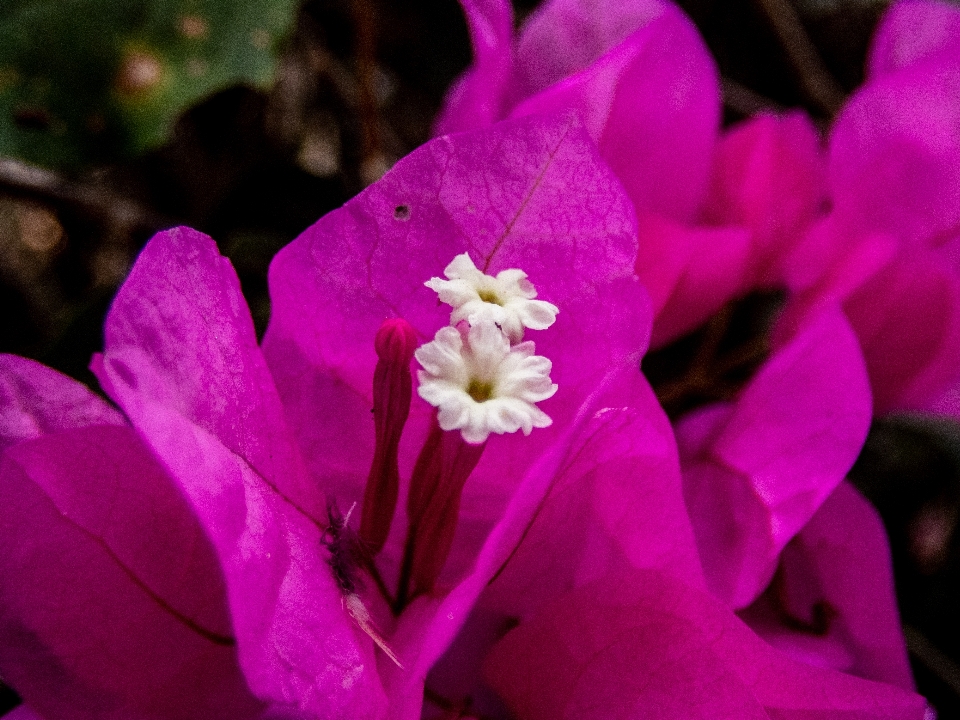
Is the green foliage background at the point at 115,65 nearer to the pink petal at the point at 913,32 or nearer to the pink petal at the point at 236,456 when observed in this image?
the pink petal at the point at 236,456

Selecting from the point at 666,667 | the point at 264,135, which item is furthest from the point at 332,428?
the point at 264,135

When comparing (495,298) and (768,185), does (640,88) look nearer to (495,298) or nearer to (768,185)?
(768,185)

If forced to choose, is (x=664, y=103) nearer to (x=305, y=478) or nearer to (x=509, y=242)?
(x=509, y=242)

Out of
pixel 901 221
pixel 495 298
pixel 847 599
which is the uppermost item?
pixel 495 298

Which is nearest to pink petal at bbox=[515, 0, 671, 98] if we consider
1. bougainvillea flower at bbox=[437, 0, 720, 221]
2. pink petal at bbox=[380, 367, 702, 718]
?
bougainvillea flower at bbox=[437, 0, 720, 221]

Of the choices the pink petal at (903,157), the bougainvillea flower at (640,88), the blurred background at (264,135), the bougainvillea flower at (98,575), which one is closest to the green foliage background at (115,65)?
the blurred background at (264,135)

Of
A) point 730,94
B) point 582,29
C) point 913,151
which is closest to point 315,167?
point 730,94

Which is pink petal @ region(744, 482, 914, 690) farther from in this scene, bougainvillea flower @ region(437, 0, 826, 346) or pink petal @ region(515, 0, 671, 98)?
pink petal @ region(515, 0, 671, 98)
